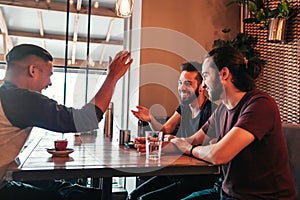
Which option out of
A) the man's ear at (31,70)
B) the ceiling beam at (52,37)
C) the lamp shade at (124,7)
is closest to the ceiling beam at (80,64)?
the ceiling beam at (52,37)

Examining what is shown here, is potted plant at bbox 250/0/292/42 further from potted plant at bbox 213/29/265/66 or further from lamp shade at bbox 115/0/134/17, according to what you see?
lamp shade at bbox 115/0/134/17

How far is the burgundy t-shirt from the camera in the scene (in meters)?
1.57

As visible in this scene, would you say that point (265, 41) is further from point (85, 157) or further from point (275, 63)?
point (85, 157)

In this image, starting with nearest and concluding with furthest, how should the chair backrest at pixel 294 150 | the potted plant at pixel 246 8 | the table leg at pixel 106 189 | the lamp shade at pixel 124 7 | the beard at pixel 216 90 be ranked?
1. the table leg at pixel 106 189
2. the beard at pixel 216 90
3. the chair backrest at pixel 294 150
4. the lamp shade at pixel 124 7
5. the potted plant at pixel 246 8

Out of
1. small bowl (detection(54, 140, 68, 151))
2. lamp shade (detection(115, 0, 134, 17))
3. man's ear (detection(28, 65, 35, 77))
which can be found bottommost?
small bowl (detection(54, 140, 68, 151))

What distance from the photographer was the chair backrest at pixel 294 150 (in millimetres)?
1954

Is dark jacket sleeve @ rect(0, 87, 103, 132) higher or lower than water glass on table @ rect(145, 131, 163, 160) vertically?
higher

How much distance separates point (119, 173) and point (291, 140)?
1.17m

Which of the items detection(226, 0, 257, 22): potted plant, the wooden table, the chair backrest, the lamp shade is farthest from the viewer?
detection(226, 0, 257, 22): potted plant

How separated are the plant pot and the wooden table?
168 cm

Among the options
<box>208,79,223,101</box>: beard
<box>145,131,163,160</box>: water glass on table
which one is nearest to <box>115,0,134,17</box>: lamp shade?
<box>208,79,223,101</box>: beard

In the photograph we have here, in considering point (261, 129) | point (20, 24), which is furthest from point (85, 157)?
point (20, 24)

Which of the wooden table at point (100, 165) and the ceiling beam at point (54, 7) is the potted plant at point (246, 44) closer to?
the ceiling beam at point (54, 7)

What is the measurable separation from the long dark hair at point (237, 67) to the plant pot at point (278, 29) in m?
1.27
